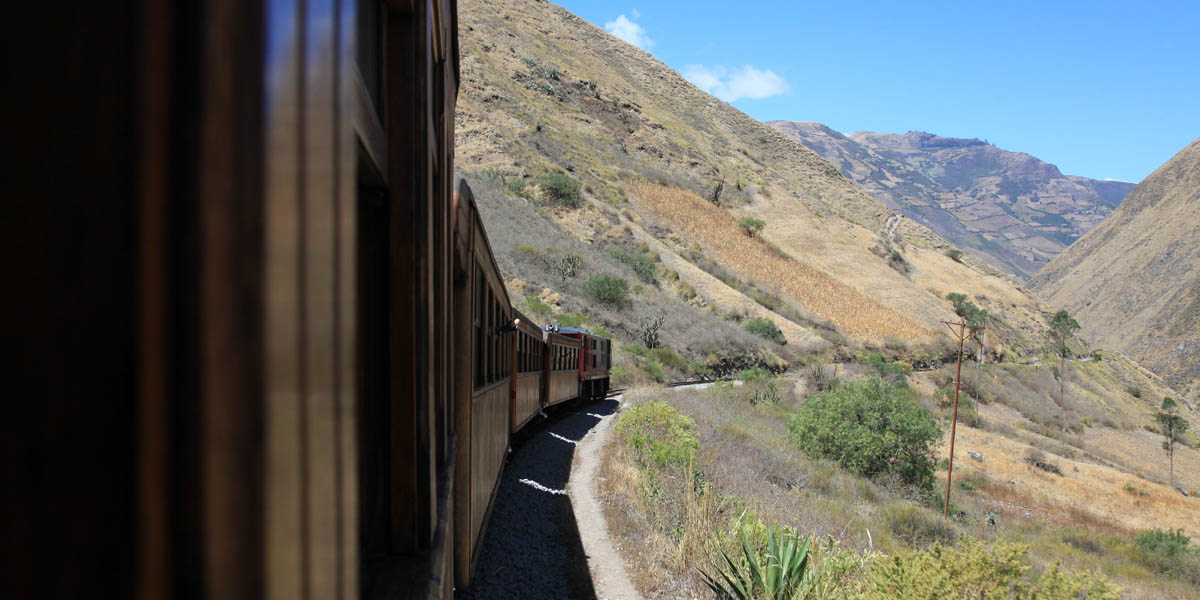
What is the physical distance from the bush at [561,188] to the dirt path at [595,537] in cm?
3475

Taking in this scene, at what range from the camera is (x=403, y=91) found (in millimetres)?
2092

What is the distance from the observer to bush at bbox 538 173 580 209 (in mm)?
47656

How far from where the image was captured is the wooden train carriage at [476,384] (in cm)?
439

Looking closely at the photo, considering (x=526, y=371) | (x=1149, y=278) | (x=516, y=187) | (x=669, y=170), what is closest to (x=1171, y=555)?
(x=526, y=371)

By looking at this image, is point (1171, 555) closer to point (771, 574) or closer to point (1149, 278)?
point (771, 574)

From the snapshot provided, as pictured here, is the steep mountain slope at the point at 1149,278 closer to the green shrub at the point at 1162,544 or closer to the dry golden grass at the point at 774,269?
the dry golden grass at the point at 774,269

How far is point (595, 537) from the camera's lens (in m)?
9.05

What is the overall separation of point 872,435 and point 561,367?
843 cm

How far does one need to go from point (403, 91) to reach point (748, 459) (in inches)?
525

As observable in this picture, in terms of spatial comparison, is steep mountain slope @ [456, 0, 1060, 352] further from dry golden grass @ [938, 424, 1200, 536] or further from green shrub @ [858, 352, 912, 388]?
dry golden grass @ [938, 424, 1200, 536]

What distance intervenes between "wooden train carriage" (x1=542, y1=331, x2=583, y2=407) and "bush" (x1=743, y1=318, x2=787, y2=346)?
88.7ft

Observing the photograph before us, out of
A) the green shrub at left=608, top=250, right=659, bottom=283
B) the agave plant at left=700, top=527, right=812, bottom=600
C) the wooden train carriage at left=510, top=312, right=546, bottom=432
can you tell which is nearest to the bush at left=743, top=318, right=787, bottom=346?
the green shrub at left=608, top=250, right=659, bottom=283

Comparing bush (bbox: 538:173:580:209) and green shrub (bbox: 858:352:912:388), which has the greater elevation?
bush (bbox: 538:173:580:209)

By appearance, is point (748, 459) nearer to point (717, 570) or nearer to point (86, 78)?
point (717, 570)
